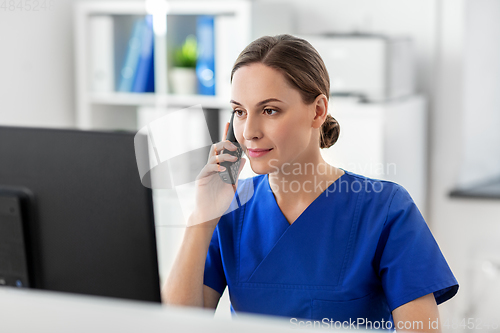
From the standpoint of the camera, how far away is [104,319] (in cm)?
27

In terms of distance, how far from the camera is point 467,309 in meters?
2.45

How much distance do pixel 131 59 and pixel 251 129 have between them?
1712 mm

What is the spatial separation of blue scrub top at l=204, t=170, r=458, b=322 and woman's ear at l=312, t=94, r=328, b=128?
14cm

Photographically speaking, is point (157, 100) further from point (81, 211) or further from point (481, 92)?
point (81, 211)

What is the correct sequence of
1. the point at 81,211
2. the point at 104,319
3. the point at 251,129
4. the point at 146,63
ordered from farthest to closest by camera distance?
the point at 146,63
the point at 251,129
the point at 81,211
the point at 104,319

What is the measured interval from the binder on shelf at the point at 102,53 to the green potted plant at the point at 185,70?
339mm

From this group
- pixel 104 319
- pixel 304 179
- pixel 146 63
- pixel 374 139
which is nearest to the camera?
pixel 104 319

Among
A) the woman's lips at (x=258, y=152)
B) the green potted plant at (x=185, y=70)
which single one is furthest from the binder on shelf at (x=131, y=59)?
the woman's lips at (x=258, y=152)

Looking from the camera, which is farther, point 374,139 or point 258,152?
point 374,139

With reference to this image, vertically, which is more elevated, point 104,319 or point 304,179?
point 104,319

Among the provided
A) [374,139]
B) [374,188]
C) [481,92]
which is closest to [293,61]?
[374,188]

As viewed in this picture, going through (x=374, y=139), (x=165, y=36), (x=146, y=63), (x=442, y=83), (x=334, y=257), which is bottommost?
(x=334, y=257)

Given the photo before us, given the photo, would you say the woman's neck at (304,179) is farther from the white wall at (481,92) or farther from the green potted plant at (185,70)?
the white wall at (481,92)

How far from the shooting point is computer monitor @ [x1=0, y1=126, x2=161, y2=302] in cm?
71
